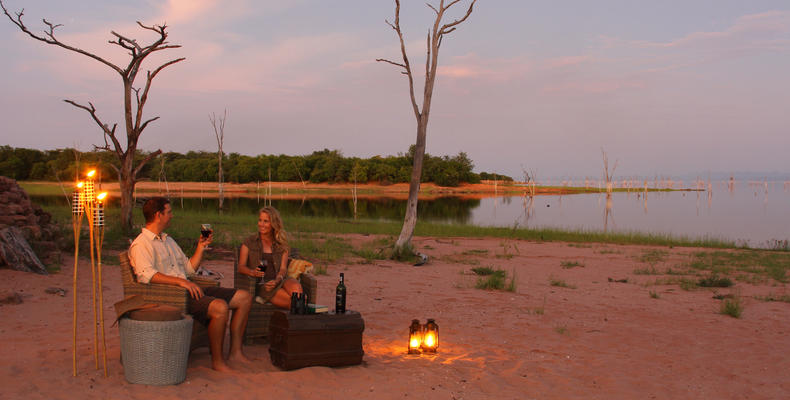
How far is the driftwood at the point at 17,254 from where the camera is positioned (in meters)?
7.44

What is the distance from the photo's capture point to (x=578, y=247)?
16172mm

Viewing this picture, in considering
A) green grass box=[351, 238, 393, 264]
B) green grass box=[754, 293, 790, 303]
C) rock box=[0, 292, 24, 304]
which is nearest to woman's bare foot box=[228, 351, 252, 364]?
rock box=[0, 292, 24, 304]

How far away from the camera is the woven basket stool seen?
3.87 m

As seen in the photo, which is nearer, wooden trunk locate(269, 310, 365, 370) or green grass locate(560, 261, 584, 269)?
wooden trunk locate(269, 310, 365, 370)

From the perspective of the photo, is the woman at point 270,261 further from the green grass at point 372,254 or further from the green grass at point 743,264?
the green grass at point 743,264

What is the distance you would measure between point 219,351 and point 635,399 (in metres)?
2.98

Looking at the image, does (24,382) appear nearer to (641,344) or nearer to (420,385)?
(420,385)

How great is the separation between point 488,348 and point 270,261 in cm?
210

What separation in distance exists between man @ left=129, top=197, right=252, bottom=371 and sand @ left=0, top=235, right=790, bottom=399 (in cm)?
27

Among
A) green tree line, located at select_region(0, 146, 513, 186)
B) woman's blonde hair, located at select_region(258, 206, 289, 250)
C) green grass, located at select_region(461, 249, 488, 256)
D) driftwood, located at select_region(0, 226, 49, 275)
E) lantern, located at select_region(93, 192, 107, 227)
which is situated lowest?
green grass, located at select_region(461, 249, 488, 256)

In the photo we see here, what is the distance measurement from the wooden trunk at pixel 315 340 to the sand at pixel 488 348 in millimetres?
82

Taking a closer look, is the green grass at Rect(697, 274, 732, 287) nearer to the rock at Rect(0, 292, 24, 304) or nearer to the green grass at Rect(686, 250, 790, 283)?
the green grass at Rect(686, 250, 790, 283)

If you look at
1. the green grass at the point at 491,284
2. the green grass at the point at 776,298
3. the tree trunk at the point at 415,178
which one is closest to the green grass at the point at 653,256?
the green grass at the point at 776,298

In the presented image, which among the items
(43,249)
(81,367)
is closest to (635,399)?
(81,367)
